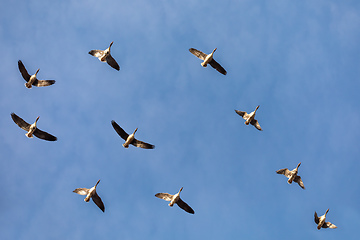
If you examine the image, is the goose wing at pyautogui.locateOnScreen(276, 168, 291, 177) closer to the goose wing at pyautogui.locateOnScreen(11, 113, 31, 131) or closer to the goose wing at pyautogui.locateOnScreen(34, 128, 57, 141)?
the goose wing at pyautogui.locateOnScreen(34, 128, 57, 141)

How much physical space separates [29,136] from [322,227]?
3696 centimetres

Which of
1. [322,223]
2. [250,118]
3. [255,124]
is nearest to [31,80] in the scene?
[250,118]

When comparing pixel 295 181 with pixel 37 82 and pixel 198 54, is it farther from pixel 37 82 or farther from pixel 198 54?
pixel 37 82

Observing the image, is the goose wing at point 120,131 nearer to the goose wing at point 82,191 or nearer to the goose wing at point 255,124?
the goose wing at point 82,191

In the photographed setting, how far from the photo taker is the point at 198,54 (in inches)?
2490

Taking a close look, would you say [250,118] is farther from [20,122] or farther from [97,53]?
[20,122]

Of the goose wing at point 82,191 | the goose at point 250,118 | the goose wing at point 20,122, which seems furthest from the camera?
the goose at point 250,118

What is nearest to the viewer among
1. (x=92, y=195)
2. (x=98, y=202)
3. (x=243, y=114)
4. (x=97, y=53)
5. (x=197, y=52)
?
(x=92, y=195)

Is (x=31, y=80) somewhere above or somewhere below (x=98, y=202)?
above

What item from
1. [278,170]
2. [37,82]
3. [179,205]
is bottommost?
[179,205]

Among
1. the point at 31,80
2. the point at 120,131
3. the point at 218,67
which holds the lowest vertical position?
the point at 120,131

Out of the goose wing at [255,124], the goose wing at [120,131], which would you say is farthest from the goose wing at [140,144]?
the goose wing at [255,124]

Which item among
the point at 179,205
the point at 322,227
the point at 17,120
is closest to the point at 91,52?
the point at 17,120

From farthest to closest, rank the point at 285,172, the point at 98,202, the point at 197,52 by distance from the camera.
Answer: the point at 197,52, the point at 285,172, the point at 98,202
